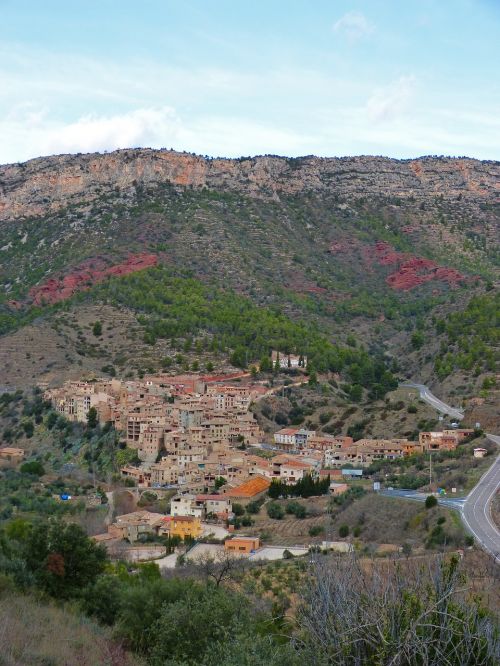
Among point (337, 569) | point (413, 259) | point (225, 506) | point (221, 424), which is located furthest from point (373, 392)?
point (337, 569)

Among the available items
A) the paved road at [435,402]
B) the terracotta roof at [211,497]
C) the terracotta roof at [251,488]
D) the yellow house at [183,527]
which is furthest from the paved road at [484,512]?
the paved road at [435,402]

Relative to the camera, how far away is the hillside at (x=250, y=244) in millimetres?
62438

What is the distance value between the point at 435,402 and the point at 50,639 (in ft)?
132

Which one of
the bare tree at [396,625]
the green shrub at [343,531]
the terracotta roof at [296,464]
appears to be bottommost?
the terracotta roof at [296,464]

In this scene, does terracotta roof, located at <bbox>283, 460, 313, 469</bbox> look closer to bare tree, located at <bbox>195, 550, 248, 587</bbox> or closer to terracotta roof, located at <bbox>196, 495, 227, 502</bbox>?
terracotta roof, located at <bbox>196, 495, 227, 502</bbox>

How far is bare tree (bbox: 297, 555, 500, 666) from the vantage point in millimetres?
→ 10180

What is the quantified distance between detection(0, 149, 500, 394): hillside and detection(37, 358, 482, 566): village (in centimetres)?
685

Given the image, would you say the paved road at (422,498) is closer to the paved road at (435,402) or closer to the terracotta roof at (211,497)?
the terracotta roof at (211,497)

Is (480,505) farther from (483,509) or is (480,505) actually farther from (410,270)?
(410,270)

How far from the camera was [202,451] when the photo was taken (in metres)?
42.6

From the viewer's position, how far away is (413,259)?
8550 cm

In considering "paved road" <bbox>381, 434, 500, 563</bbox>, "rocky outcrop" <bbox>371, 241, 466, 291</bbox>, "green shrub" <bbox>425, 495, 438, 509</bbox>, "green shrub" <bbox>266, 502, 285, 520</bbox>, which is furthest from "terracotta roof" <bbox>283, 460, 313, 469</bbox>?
"rocky outcrop" <bbox>371, 241, 466, 291</bbox>

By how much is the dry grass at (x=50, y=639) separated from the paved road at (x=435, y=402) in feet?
110

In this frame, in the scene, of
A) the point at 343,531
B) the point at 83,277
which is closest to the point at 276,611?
the point at 343,531
